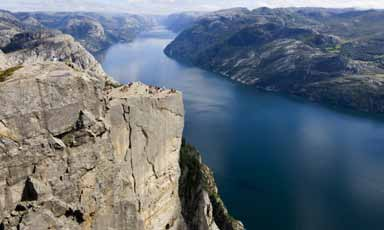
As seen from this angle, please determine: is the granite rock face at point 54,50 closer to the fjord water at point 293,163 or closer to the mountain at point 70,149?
the fjord water at point 293,163

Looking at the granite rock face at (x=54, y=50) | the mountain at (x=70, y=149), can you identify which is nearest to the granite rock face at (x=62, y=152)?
the mountain at (x=70, y=149)

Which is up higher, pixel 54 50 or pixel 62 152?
pixel 62 152

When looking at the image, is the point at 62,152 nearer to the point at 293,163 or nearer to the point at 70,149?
the point at 70,149

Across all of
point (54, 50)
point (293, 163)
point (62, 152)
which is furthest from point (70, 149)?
point (54, 50)

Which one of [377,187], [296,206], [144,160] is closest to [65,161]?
[144,160]

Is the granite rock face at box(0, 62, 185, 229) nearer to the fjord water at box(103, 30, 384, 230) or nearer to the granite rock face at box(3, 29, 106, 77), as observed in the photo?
the fjord water at box(103, 30, 384, 230)

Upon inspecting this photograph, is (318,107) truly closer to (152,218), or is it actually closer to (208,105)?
(208,105)
